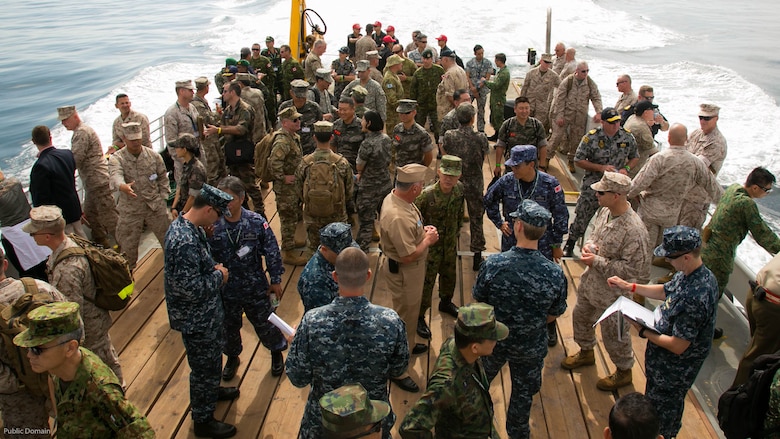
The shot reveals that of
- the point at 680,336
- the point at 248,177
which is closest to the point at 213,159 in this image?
the point at 248,177

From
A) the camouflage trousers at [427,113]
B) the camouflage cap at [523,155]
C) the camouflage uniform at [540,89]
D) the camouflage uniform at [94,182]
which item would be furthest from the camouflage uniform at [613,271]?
the camouflage trousers at [427,113]

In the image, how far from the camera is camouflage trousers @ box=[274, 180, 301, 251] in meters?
6.90

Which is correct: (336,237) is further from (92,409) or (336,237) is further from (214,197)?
(92,409)

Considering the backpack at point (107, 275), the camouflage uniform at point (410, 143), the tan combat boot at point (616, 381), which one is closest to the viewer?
the backpack at point (107, 275)

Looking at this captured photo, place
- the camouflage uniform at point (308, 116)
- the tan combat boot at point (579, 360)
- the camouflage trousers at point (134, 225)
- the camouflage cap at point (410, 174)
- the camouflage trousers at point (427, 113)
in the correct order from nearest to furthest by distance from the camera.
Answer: the camouflage cap at point (410, 174), the tan combat boot at point (579, 360), the camouflage trousers at point (134, 225), the camouflage uniform at point (308, 116), the camouflage trousers at point (427, 113)

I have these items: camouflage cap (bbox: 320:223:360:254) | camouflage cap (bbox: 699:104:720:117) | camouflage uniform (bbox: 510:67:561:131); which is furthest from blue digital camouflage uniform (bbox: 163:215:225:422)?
camouflage uniform (bbox: 510:67:561:131)

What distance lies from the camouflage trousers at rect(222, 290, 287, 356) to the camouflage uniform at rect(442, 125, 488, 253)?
2776 millimetres

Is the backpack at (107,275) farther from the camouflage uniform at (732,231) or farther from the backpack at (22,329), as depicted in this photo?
the camouflage uniform at (732,231)

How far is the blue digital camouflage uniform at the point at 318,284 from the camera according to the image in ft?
12.7

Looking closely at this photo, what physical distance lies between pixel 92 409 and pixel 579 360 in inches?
154

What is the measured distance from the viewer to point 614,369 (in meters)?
5.07

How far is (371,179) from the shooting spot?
6766 millimetres

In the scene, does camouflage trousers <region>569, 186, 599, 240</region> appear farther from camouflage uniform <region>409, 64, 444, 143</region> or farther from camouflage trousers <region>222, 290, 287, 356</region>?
camouflage uniform <region>409, 64, 444, 143</region>

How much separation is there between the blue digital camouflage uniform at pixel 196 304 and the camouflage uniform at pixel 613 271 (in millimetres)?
3077
